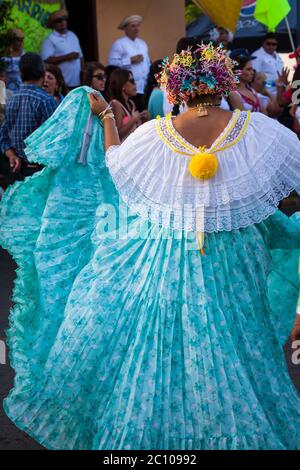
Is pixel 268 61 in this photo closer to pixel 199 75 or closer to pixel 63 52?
pixel 63 52

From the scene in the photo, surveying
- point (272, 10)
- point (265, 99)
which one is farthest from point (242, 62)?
point (272, 10)

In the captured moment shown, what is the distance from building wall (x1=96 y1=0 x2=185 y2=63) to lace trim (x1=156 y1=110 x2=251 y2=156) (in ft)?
34.1

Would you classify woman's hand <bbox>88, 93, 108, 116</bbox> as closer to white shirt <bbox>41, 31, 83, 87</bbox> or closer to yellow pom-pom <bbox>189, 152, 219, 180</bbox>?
yellow pom-pom <bbox>189, 152, 219, 180</bbox>

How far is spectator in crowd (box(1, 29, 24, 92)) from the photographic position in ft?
37.6

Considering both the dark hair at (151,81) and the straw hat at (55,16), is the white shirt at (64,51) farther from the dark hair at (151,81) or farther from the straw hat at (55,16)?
the dark hair at (151,81)

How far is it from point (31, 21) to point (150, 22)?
3.17m

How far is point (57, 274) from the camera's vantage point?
4.94 metres

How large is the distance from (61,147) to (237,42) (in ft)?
38.2

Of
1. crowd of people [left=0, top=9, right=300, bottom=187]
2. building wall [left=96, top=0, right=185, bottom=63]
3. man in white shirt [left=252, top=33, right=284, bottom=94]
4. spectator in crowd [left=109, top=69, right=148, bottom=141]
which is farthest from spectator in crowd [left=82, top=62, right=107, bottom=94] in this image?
building wall [left=96, top=0, right=185, bottom=63]

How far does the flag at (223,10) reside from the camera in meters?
13.7

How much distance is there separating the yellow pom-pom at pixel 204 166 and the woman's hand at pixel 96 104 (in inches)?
35.9

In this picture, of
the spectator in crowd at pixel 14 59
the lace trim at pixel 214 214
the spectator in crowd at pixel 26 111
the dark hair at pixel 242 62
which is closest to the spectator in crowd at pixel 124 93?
the spectator in crowd at pixel 26 111

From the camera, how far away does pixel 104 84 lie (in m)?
9.88
